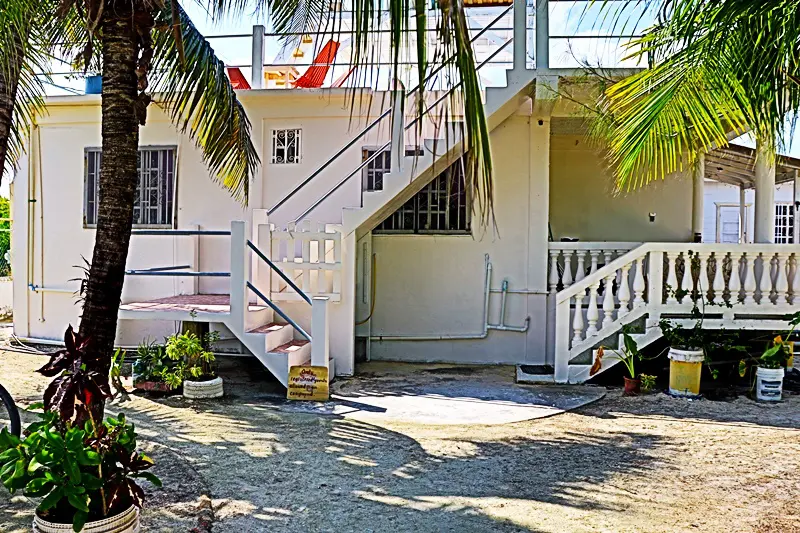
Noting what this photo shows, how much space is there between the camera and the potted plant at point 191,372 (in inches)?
276

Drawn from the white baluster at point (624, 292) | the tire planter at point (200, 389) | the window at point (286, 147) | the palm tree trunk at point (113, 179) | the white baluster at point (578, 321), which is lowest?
the tire planter at point (200, 389)

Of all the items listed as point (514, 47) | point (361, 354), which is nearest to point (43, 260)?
point (361, 354)

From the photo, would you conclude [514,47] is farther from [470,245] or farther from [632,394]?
[632,394]

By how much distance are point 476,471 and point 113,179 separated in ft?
10.7

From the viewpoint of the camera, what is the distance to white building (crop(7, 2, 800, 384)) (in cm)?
776

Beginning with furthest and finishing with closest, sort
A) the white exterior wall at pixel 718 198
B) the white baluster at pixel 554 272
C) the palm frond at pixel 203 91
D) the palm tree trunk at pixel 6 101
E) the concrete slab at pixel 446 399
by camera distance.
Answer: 1. the white exterior wall at pixel 718 198
2. the white baluster at pixel 554 272
3. the concrete slab at pixel 446 399
4. the palm frond at pixel 203 91
5. the palm tree trunk at pixel 6 101

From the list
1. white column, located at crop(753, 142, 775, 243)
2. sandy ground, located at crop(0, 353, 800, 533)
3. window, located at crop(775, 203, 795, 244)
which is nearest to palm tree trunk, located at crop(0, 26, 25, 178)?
sandy ground, located at crop(0, 353, 800, 533)

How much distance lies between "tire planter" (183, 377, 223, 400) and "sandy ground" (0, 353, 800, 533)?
0.14 meters

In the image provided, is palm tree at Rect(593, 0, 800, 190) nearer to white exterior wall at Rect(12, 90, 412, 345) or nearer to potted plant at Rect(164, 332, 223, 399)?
potted plant at Rect(164, 332, 223, 399)

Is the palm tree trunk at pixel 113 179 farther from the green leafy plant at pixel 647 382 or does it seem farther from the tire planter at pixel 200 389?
the green leafy plant at pixel 647 382

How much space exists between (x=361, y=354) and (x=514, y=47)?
4540mm

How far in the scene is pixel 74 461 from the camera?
2918 mm

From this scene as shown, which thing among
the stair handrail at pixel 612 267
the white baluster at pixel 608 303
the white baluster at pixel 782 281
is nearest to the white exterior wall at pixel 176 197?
the stair handrail at pixel 612 267

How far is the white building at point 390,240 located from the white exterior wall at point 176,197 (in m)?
0.02
